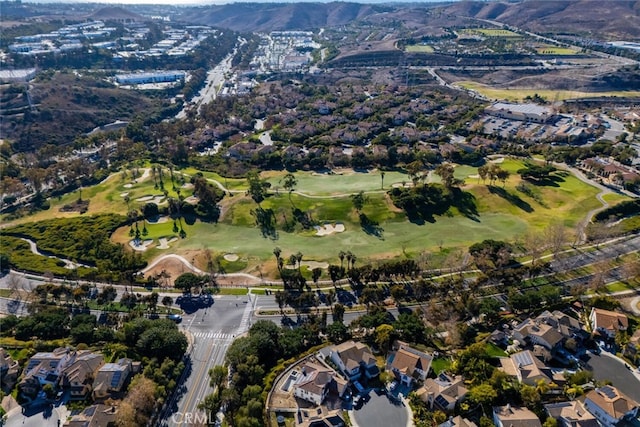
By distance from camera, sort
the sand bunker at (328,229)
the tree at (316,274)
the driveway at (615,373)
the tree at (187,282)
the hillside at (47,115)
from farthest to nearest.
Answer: the hillside at (47,115)
the sand bunker at (328,229)
the tree at (316,274)
the tree at (187,282)
the driveway at (615,373)

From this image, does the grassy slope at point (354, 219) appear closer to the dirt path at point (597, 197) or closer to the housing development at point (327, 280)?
the housing development at point (327, 280)

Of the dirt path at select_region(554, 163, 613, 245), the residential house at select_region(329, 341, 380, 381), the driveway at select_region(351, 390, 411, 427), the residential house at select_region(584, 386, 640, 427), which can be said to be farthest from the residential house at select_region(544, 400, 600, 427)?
the dirt path at select_region(554, 163, 613, 245)

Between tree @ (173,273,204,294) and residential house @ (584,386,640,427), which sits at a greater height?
residential house @ (584,386,640,427)

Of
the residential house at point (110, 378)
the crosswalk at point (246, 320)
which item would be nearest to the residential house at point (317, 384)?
the crosswalk at point (246, 320)

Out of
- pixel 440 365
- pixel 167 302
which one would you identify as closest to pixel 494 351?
pixel 440 365

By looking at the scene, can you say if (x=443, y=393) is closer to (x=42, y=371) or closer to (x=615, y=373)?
(x=615, y=373)

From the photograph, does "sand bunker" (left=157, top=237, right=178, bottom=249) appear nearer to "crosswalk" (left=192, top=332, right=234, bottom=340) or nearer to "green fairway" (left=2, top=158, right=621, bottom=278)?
"green fairway" (left=2, top=158, right=621, bottom=278)

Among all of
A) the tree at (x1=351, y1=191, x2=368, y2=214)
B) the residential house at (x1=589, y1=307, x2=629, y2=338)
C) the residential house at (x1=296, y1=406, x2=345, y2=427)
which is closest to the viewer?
the residential house at (x1=296, y1=406, x2=345, y2=427)
